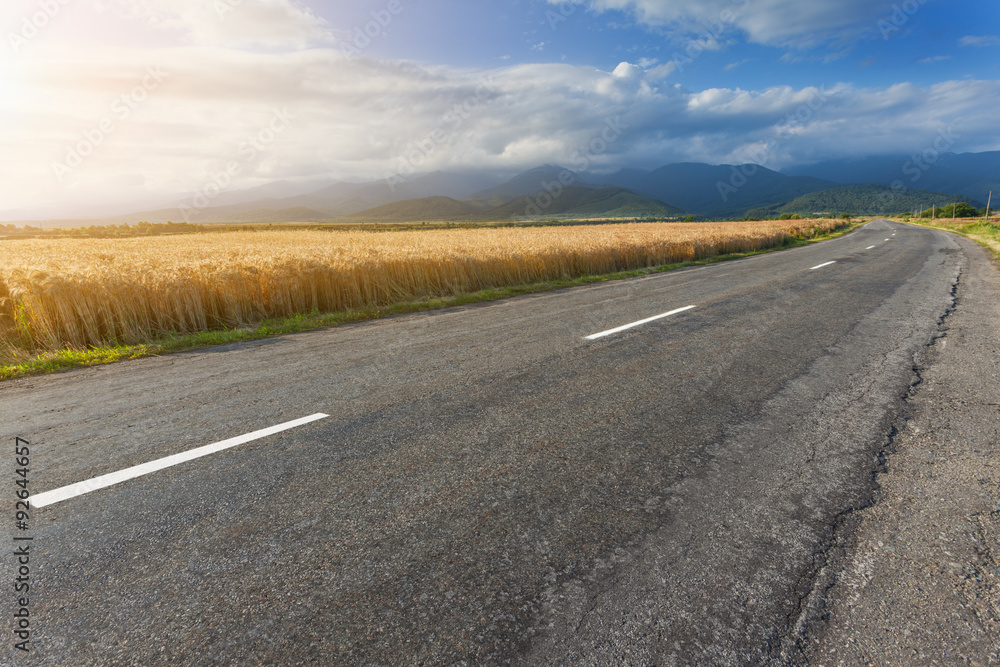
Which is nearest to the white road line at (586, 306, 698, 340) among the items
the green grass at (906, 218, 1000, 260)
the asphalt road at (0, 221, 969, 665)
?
the asphalt road at (0, 221, 969, 665)

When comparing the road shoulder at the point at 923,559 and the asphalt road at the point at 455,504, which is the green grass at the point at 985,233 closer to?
the road shoulder at the point at 923,559

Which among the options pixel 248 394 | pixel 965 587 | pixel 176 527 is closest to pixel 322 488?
pixel 176 527

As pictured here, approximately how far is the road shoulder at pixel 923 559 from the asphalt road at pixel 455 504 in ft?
0.39

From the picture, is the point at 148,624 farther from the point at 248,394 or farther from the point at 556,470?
the point at 248,394

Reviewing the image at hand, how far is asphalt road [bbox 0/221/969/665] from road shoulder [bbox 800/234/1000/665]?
0.12m

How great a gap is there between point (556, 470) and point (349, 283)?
8.58 m

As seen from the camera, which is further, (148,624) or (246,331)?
(246,331)

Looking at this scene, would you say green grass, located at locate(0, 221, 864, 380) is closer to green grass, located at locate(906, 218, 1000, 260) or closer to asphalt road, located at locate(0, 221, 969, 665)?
asphalt road, located at locate(0, 221, 969, 665)

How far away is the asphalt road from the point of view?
1.86 meters

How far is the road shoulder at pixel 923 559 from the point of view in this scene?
1.81m

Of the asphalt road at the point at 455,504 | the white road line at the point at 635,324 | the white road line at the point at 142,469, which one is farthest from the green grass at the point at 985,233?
the white road line at the point at 142,469

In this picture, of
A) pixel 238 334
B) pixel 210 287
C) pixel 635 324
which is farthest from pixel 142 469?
pixel 210 287

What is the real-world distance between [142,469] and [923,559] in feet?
15.0

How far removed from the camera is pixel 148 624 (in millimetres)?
1896
